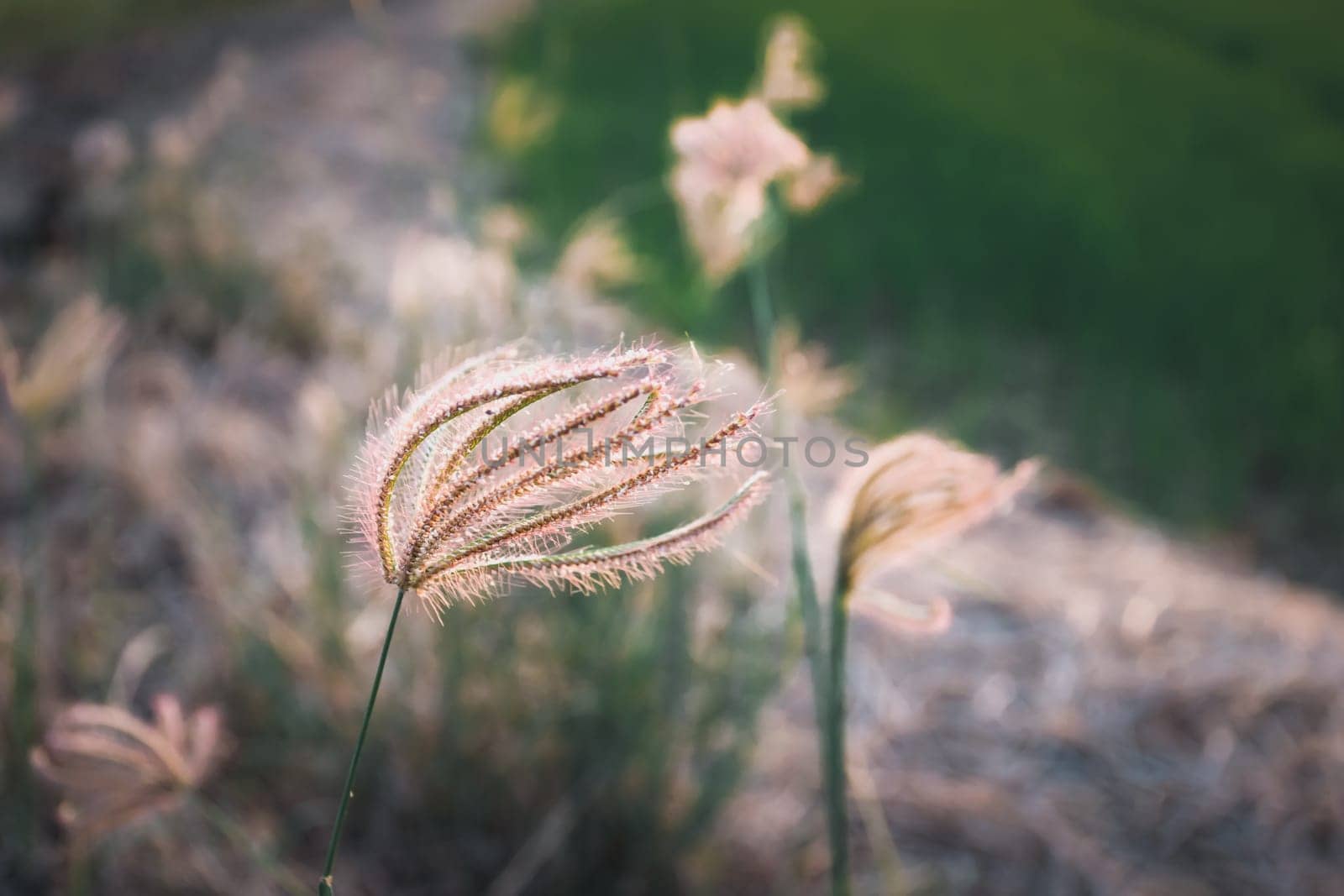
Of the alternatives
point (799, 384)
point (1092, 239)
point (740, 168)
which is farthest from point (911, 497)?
point (1092, 239)

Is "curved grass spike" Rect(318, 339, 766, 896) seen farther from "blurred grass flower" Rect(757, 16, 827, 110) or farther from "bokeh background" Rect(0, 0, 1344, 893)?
"blurred grass flower" Rect(757, 16, 827, 110)

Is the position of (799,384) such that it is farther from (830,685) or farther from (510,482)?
(510,482)

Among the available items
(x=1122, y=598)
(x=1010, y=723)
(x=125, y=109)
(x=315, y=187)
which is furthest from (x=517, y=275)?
(x=125, y=109)

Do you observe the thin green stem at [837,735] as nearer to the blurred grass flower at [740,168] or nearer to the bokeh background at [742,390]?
the bokeh background at [742,390]

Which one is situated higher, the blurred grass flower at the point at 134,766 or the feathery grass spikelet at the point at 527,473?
the feathery grass spikelet at the point at 527,473

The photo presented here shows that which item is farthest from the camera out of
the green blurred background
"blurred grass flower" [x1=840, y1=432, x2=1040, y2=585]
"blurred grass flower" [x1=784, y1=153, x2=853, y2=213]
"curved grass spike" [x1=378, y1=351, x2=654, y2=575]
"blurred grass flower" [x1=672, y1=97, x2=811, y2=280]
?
the green blurred background

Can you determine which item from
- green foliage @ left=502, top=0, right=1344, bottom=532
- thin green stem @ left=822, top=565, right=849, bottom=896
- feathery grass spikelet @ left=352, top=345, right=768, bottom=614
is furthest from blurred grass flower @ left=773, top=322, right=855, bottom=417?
green foliage @ left=502, top=0, right=1344, bottom=532

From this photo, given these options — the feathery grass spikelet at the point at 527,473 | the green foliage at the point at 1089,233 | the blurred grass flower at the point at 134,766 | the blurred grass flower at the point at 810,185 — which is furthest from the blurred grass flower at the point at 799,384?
the green foliage at the point at 1089,233
